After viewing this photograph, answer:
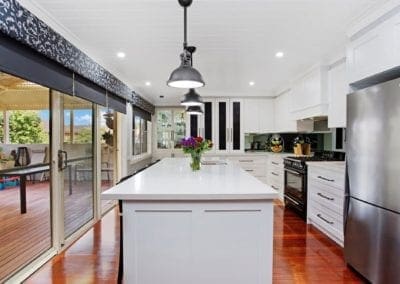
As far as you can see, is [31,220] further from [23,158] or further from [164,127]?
[164,127]

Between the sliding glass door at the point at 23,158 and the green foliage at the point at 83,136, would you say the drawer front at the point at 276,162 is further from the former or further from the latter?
the sliding glass door at the point at 23,158

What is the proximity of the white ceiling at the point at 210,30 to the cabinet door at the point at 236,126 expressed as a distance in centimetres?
239

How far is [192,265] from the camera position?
182cm

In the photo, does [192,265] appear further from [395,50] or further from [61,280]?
[395,50]

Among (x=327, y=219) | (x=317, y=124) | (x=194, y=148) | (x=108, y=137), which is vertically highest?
(x=317, y=124)

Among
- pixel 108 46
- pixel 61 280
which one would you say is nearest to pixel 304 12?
pixel 108 46

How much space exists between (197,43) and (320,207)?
253cm

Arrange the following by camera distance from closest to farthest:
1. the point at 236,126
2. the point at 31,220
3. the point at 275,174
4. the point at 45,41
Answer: the point at 45,41 < the point at 31,220 < the point at 275,174 < the point at 236,126

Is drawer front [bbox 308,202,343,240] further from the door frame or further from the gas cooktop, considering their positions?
the door frame

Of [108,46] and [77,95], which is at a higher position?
[108,46]

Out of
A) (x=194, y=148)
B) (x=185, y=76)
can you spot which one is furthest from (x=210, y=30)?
(x=194, y=148)

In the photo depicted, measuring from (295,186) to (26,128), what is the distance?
3.94 metres

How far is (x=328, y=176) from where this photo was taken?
Answer: 3420mm

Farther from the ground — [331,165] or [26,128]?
[26,128]
